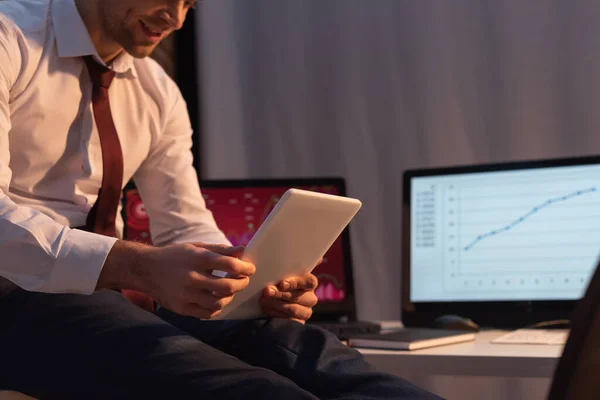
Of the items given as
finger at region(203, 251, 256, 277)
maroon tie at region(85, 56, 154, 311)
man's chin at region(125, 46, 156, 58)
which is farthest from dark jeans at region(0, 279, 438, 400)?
man's chin at region(125, 46, 156, 58)

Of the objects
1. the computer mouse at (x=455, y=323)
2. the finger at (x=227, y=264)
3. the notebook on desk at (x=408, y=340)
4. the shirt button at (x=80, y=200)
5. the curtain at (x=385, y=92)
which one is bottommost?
the computer mouse at (x=455, y=323)

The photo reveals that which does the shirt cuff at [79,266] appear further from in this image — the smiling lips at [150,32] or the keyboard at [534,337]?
the keyboard at [534,337]

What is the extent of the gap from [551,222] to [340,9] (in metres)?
1.09

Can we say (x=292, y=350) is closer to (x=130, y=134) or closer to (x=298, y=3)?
(x=130, y=134)

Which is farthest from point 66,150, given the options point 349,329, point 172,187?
point 349,329

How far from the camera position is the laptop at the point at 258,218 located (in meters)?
2.00

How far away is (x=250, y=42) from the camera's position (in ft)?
8.66

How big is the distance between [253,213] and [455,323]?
0.62 metres

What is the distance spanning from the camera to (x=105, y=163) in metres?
1.37

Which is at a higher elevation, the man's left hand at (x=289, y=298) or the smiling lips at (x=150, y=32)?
the smiling lips at (x=150, y=32)

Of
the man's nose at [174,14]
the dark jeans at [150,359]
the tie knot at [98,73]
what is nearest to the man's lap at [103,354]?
the dark jeans at [150,359]

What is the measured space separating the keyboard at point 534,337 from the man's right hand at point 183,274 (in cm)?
74

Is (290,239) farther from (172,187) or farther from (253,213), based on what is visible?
(253,213)

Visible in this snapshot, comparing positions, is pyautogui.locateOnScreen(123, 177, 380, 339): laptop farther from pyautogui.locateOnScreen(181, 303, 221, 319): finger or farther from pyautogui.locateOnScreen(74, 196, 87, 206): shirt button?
pyautogui.locateOnScreen(181, 303, 221, 319): finger
